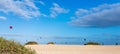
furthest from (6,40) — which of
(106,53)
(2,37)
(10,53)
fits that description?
(106,53)

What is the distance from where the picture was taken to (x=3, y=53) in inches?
400

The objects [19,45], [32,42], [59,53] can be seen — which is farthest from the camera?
[32,42]

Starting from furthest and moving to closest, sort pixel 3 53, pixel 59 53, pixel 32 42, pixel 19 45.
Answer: pixel 32 42, pixel 59 53, pixel 19 45, pixel 3 53

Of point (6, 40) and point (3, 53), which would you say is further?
point (6, 40)

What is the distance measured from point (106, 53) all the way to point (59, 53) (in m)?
4.12

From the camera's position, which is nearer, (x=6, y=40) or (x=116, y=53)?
(x=6, y=40)

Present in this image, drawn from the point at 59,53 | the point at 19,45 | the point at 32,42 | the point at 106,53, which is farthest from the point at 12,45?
the point at 32,42

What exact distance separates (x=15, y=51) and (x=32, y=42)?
85.9ft

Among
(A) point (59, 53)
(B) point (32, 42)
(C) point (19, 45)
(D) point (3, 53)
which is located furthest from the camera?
(B) point (32, 42)

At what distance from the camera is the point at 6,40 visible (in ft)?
36.6

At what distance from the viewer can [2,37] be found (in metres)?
11.3

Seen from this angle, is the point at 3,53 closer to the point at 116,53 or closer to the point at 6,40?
the point at 6,40

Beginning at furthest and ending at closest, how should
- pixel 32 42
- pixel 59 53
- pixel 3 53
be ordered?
pixel 32 42, pixel 59 53, pixel 3 53

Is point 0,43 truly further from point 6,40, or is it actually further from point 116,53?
point 116,53
